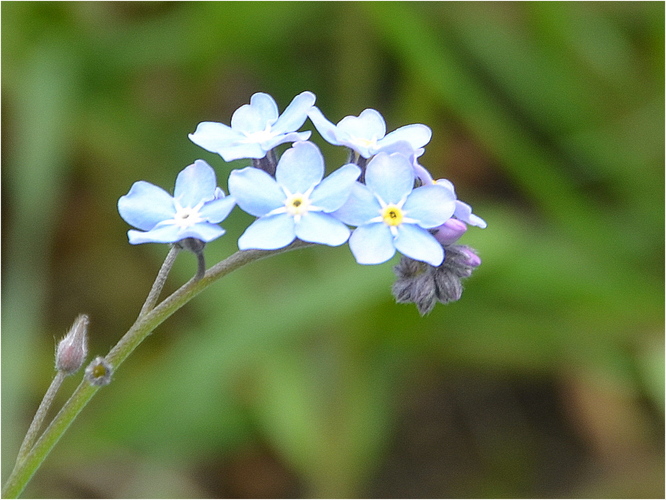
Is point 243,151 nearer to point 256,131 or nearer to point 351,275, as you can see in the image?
point 256,131

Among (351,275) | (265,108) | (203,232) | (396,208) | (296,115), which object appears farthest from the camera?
(351,275)

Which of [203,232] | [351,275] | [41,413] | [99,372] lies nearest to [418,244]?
[203,232]

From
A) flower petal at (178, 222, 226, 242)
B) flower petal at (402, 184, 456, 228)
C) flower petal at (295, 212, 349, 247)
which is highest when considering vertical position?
flower petal at (402, 184, 456, 228)

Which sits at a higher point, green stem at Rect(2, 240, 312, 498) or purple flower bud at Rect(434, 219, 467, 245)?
purple flower bud at Rect(434, 219, 467, 245)

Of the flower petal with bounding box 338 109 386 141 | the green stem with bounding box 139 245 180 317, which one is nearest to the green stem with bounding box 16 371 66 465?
the green stem with bounding box 139 245 180 317

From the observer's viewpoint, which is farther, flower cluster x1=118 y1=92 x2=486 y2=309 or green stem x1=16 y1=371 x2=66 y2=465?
green stem x1=16 y1=371 x2=66 y2=465

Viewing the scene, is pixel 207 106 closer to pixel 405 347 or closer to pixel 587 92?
pixel 405 347

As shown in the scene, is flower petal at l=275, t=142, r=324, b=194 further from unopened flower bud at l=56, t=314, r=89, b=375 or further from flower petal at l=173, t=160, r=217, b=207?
unopened flower bud at l=56, t=314, r=89, b=375
